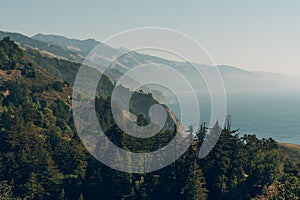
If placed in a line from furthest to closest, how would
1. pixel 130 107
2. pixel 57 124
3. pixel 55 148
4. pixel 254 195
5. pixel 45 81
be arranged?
1. pixel 130 107
2. pixel 45 81
3. pixel 57 124
4. pixel 55 148
5. pixel 254 195

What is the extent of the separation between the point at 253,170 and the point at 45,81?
111062 mm

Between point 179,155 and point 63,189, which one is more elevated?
point 179,155

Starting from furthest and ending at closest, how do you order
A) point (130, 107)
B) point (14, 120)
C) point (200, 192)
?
point (130, 107), point (14, 120), point (200, 192)

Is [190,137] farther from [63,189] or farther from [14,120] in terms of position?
[14,120]

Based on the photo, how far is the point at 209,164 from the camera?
61.5 meters

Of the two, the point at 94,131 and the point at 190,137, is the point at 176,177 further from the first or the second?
the point at 94,131

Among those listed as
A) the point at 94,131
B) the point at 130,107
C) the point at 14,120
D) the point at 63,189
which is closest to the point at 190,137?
the point at 63,189

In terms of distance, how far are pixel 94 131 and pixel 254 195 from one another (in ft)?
197

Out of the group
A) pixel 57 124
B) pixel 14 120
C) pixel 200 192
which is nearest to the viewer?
pixel 200 192

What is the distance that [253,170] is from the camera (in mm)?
62906

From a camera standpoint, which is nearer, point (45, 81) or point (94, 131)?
point (94, 131)

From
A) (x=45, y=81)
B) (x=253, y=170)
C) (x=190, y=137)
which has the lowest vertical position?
(x=253, y=170)

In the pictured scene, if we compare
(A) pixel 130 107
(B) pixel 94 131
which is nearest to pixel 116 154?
(B) pixel 94 131

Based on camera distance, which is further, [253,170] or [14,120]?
[14,120]
